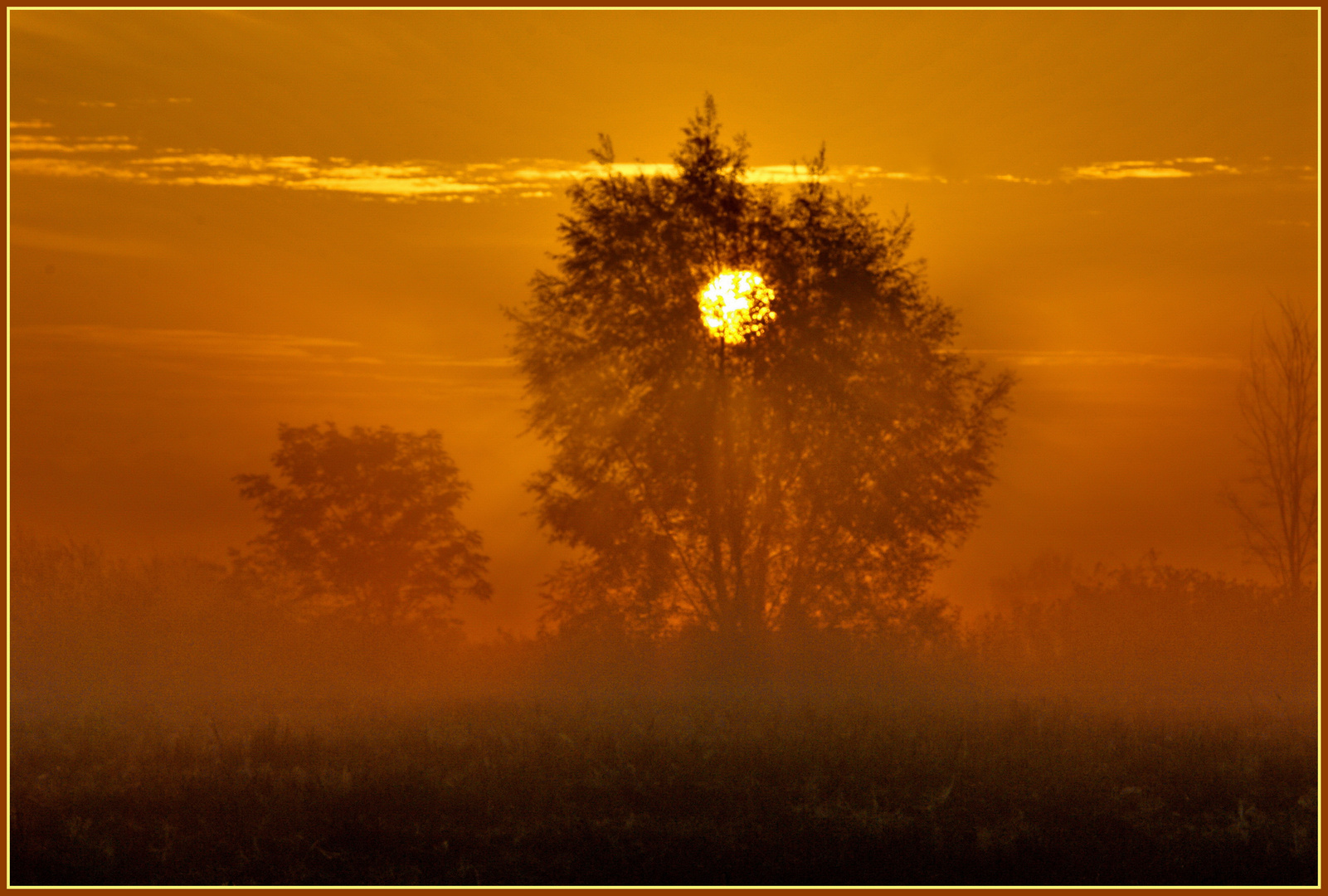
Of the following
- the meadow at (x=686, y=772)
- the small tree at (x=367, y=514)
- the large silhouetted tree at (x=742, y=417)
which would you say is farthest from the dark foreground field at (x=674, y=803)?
the small tree at (x=367, y=514)

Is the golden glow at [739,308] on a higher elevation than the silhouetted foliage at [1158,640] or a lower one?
higher

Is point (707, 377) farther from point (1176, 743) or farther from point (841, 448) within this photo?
point (1176, 743)

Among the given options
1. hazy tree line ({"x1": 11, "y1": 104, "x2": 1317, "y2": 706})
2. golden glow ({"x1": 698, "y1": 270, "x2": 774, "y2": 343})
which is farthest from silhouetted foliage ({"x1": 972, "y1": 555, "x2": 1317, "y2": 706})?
golden glow ({"x1": 698, "y1": 270, "x2": 774, "y2": 343})

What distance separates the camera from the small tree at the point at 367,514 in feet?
120

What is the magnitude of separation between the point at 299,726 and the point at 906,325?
15072mm

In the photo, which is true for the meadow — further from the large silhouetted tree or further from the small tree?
the small tree

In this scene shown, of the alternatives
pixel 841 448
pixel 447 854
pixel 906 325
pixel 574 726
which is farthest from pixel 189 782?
pixel 906 325

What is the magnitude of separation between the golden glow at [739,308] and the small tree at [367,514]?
43.0 feet

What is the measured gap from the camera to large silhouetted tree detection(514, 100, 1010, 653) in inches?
1048

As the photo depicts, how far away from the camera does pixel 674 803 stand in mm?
16812

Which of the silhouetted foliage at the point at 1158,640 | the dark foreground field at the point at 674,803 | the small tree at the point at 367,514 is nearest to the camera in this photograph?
the dark foreground field at the point at 674,803

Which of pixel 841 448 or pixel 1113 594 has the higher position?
pixel 841 448

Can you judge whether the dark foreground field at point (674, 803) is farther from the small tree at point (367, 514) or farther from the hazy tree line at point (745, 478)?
the small tree at point (367, 514)

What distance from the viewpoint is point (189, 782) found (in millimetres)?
17531
